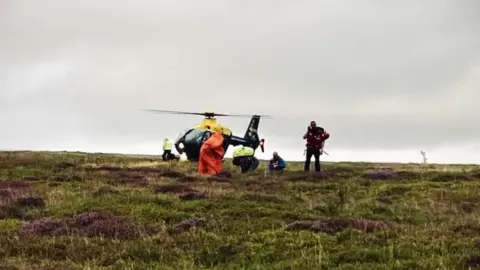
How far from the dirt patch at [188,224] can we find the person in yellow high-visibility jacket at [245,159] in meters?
18.9

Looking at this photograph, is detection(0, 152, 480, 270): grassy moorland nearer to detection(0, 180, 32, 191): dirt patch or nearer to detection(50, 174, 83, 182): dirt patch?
detection(0, 180, 32, 191): dirt patch

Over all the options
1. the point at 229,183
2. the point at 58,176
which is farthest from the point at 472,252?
the point at 58,176

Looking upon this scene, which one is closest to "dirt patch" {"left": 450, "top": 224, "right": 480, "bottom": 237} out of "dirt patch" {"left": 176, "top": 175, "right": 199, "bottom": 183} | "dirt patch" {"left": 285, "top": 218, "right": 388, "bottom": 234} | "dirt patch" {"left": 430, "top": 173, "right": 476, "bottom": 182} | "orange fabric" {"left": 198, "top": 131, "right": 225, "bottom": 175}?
"dirt patch" {"left": 285, "top": 218, "right": 388, "bottom": 234}

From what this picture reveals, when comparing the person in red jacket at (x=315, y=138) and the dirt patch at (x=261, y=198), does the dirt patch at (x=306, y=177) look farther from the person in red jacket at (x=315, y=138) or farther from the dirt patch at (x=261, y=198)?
the dirt patch at (x=261, y=198)

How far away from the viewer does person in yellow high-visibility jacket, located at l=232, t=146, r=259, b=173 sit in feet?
119

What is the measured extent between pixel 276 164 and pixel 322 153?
290 centimetres

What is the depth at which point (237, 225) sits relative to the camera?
55.5ft

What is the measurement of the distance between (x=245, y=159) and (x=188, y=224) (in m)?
19.7

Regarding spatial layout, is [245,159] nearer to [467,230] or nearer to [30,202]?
[30,202]

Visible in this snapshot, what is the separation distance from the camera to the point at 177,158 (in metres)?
51.0

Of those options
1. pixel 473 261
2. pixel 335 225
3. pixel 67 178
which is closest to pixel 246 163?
pixel 67 178

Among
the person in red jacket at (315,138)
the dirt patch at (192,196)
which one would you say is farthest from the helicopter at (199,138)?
the dirt patch at (192,196)

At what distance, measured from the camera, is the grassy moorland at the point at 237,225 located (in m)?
13.0

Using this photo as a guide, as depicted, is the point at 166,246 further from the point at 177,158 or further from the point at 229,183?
the point at 177,158
